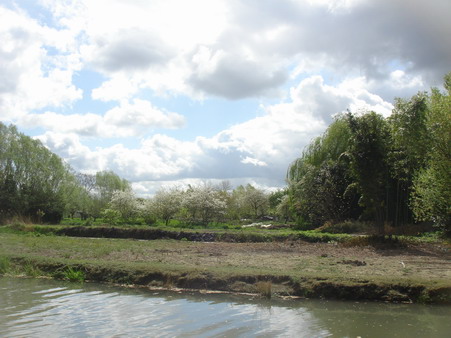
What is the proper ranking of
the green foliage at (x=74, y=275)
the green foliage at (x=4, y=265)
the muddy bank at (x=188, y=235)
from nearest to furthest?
the green foliage at (x=74, y=275), the green foliage at (x=4, y=265), the muddy bank at (x=188, y=235)

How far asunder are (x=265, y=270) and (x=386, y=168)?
16.0 meters

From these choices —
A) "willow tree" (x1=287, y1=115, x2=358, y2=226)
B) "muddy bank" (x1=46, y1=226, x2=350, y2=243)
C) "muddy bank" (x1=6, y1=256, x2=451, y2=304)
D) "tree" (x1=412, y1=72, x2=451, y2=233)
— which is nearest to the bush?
"willow tree" (x1=287, y1=115, x2=358, y2=226)

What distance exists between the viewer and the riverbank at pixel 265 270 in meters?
12.8

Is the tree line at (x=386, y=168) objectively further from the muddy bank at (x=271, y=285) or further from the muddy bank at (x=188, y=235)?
the muddy bank at (x=271, y=285)

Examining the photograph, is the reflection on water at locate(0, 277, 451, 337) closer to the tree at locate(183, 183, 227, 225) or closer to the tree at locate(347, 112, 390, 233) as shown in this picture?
the tree at locate(347, 112, 390, 233)

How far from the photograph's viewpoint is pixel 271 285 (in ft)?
43.6

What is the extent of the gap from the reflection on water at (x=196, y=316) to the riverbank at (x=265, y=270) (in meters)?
0.64

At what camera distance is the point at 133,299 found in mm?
12617

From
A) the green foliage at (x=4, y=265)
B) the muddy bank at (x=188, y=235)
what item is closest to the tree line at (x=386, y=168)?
the muddy bank at (x=188, y=235)

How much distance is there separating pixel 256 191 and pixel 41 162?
32.6 meters

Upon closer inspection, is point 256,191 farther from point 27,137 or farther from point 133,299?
point 133,299

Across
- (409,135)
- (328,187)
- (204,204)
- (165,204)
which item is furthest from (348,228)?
(165,204)

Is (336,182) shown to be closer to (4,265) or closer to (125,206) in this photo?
(125,206)

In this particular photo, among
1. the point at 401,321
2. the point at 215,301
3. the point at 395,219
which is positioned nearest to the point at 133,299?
the point at 215,301
